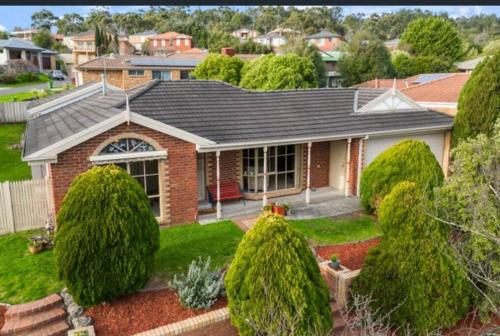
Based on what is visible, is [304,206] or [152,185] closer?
[152,185]

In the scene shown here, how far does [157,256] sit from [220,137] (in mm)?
4726

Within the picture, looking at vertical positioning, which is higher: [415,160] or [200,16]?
[200,16]

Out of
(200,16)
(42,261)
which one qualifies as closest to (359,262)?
(42,261)

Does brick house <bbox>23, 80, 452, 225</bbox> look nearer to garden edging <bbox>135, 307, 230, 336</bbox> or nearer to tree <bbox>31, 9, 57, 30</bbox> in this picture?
garden edging <bbox>135, 307, 230, 336</bbox>

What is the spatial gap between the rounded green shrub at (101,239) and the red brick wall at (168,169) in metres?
3.38

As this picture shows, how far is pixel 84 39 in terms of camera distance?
84.8 metres

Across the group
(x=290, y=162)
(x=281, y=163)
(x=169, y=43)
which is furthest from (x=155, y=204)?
(x=169, y=43)

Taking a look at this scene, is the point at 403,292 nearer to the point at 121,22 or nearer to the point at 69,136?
the point at 69,136

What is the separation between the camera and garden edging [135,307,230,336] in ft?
24.6

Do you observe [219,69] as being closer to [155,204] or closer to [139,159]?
[155,204]

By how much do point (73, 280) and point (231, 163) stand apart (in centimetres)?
845

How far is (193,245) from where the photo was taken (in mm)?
11297

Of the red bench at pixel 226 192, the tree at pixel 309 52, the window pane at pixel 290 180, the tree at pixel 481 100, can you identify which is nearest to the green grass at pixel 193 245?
the red bench at pixel 226 192

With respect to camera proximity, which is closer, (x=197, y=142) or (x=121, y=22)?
(x=197, y=142)
